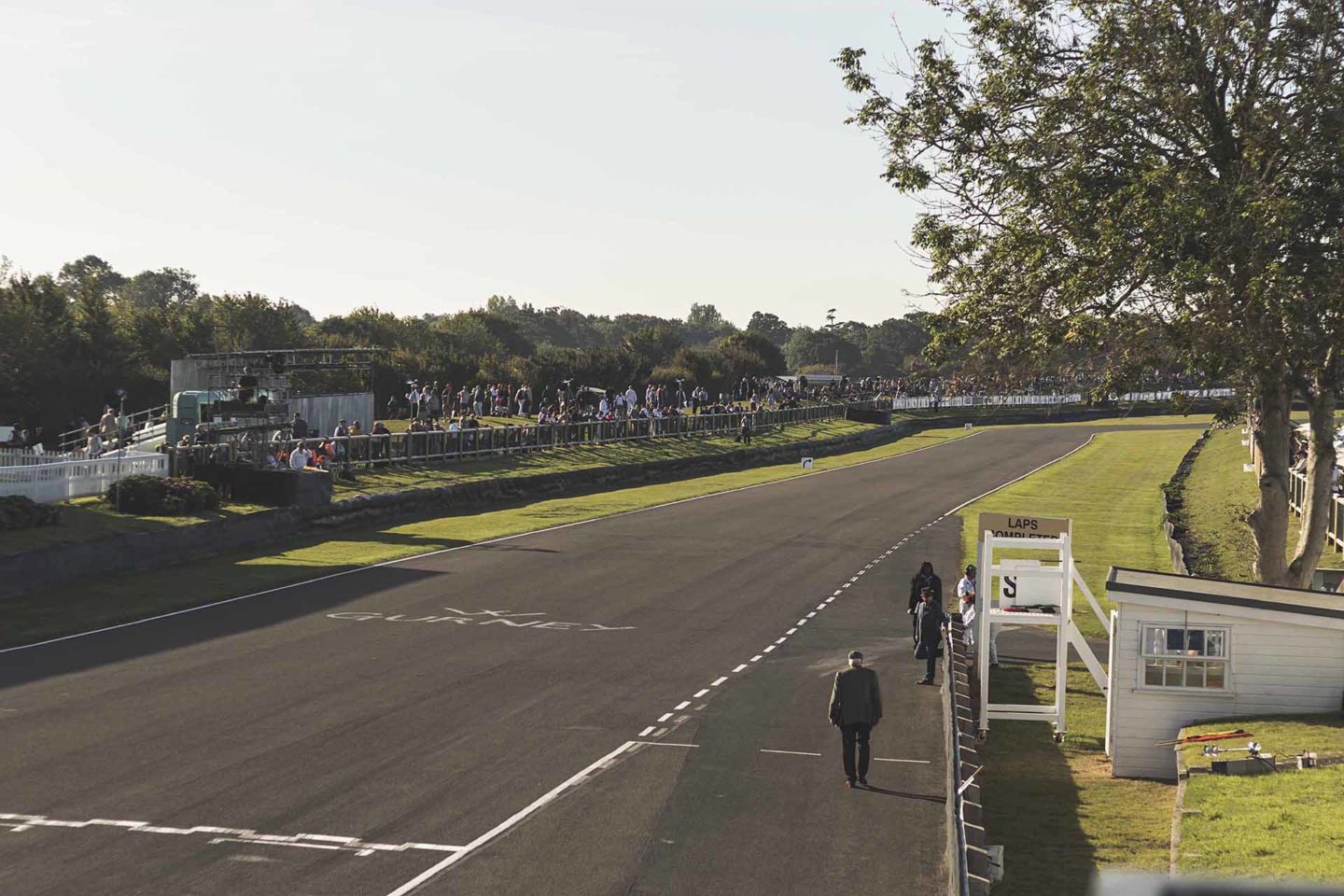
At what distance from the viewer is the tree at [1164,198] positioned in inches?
860

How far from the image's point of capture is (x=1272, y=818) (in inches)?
615

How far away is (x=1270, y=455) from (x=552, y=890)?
17.7m

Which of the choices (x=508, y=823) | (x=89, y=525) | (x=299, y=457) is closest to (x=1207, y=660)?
(x=508, y=823)

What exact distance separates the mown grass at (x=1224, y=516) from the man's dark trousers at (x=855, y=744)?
22.1 metres

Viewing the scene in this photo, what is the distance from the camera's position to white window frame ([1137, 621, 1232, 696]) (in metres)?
20.1

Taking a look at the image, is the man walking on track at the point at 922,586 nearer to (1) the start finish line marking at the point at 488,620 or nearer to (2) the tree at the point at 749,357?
(1) the start finish line marking at the point at 488,620

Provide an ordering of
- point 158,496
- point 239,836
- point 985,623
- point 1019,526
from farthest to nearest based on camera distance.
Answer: point 158,496 < point 1019,526 < point 985,623 < point 239,836

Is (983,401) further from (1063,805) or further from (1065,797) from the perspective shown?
(1063,805)

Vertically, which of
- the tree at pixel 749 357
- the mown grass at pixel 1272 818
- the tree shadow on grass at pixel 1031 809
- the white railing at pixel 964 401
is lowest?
the tree shadow on grass at pixel 1031 809

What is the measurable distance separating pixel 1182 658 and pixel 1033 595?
3.60 m

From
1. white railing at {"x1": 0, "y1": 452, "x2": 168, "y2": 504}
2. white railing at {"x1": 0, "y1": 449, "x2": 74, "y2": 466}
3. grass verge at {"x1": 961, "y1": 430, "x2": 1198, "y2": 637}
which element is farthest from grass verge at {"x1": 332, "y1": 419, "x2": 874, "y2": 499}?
grass verge at {"x1": 961, "y1": 430, "x2": 1198, "y2": 637}

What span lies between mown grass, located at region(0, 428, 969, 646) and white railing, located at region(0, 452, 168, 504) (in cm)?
376

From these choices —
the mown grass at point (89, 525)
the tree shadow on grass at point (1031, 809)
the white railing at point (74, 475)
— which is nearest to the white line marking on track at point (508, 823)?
the tree shadow on grass at point (1031, 809)

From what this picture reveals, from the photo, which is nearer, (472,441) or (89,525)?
(89,525)
